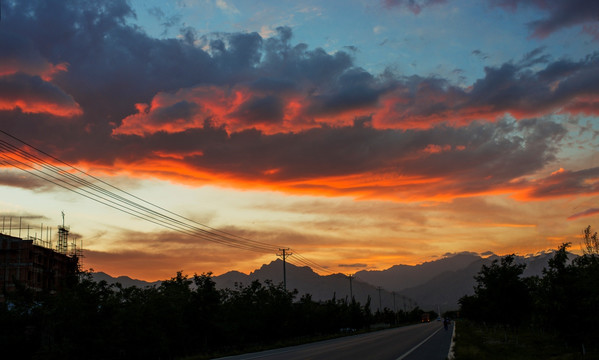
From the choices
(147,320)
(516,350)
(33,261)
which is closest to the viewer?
(516,350)

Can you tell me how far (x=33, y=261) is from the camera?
10150cm

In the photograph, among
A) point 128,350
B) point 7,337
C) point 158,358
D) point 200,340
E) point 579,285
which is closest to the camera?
point 579,285

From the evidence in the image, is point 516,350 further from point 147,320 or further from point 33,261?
point 33,261

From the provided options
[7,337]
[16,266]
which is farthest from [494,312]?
[16,266]

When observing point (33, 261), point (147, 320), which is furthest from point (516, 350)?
point (33, 261)

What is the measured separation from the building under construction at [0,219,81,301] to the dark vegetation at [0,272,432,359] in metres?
48.6

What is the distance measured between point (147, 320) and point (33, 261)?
243 feet

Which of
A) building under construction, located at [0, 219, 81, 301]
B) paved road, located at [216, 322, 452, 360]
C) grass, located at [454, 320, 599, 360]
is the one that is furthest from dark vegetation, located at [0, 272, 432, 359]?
building under construction, located at [0, 219, 81, 301]

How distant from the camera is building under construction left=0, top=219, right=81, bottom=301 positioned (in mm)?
98312

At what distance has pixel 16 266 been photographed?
98.7 m

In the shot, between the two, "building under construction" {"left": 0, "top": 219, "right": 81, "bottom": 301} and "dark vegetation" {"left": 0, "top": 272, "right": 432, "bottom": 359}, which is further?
"building under construction" {"left": 0, "top": 219, "right": 81, "bottom": 301}

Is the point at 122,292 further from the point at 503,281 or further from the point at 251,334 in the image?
the point at 503,281

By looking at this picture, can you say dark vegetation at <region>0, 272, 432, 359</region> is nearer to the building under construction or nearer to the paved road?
the paved road

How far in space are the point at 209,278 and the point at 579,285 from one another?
40.4 m
